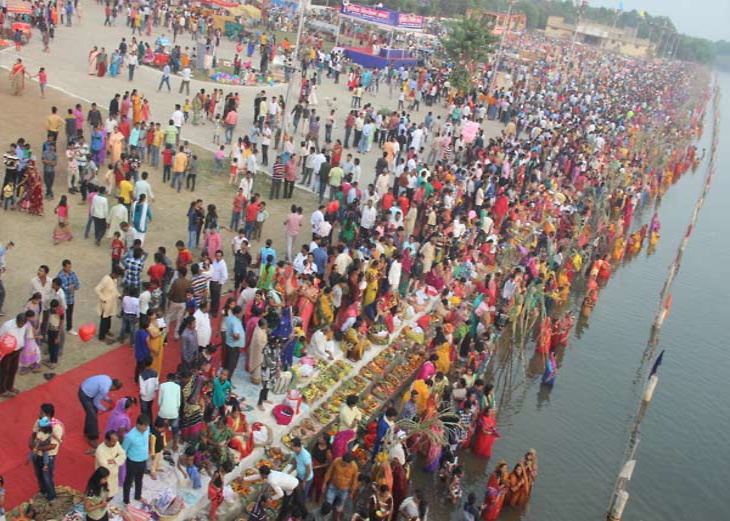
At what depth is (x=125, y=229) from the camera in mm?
12797

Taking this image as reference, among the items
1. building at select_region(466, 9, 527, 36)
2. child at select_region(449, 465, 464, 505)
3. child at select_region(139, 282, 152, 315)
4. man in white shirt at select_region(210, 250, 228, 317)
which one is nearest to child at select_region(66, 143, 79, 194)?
man in white shirt at select_region(210, 250, 228, 317)

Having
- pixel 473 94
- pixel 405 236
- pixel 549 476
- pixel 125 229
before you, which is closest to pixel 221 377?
pixel 125 229

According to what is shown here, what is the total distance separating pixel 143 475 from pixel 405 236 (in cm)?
1049

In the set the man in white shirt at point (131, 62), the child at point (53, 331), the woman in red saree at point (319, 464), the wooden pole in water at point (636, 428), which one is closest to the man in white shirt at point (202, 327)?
the child at point (53, 331)

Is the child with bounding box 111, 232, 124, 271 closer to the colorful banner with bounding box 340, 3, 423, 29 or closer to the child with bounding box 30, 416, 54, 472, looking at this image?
the child with bounding box 30, 416, 54, 472

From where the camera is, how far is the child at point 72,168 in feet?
51.7

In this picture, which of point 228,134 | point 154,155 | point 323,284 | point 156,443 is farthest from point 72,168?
point 156,443

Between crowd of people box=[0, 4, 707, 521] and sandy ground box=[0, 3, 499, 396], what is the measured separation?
33 centimetres

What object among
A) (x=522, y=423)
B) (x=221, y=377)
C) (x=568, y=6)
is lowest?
(x=522, y=423)

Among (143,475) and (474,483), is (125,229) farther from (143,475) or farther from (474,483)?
(474,483)

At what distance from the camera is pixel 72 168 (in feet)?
52.7

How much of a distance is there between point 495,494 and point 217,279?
5.85m

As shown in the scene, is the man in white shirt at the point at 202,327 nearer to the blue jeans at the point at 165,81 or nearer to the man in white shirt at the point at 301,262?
the man in white shirt at the point at 301,262

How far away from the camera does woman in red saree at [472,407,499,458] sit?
11797mm
